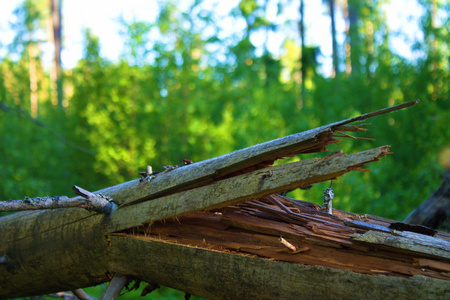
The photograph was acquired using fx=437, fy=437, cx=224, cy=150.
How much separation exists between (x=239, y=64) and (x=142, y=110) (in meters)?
4.29

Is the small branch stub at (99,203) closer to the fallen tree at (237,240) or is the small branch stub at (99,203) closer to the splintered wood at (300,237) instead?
the fallen tree at (237,240)

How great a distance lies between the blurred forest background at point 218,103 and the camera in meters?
9.47

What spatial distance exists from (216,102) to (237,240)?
13481 mm

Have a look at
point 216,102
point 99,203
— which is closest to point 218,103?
point 216,102

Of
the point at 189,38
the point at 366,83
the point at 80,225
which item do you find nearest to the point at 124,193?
the point at 80,225

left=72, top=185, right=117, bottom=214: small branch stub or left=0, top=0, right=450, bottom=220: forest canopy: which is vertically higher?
left=0, top=0, right=450, bottom=220: forest canopy

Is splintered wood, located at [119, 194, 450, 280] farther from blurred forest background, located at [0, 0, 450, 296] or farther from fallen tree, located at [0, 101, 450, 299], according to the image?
blurred forest background, located at [0, 0, 450, 296]

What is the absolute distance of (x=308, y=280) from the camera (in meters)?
1.78

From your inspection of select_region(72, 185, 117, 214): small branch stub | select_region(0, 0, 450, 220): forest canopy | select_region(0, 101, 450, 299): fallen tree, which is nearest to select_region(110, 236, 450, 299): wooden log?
select_region(0, 101, 450, 299): fallen tree

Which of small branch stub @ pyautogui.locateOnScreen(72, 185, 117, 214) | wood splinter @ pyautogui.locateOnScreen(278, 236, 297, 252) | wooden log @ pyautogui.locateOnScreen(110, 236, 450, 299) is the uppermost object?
small branch stub @ pyautogui.locateOnScreen(72, 185, 117, 214)

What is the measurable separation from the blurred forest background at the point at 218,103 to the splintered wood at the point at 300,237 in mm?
5899

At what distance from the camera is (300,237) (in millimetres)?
1937

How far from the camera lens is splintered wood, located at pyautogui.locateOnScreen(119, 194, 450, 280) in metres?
1.72

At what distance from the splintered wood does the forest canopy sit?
5887 millimetres
